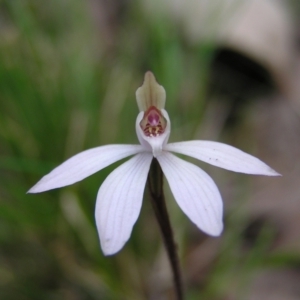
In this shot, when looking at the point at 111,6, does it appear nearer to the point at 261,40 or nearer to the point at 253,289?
the point at 261,40

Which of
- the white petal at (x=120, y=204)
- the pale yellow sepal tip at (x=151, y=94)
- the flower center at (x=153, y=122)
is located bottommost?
the white petal at (x=120, y=204)

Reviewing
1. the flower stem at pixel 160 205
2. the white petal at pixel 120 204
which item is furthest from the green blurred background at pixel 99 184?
the white petal at pixel 120 204

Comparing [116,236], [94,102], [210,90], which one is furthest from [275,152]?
[116,236]

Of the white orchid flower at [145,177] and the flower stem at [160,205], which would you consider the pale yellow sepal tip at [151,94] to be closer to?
the white orchid flower at [145,177]

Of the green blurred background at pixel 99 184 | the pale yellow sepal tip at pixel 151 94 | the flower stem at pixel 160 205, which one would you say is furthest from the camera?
the green blurred background at pixel 99 184

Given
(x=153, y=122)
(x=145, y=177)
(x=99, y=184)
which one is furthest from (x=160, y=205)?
(x=99, y=184)

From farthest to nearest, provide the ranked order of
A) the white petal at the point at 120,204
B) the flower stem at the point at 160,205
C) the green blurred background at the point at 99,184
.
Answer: the green blurred background at the point at 99,184 → the flower stem at the point at 160,205 → the white petal at the point at 120,204

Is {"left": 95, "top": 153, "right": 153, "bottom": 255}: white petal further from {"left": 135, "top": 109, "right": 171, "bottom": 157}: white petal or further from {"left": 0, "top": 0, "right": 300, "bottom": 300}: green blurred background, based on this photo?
{"left": 0, "top": 0, "right": 300, "bottom": 300}: green blurred background

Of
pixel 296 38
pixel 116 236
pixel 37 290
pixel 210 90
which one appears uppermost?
pixel 296 38
